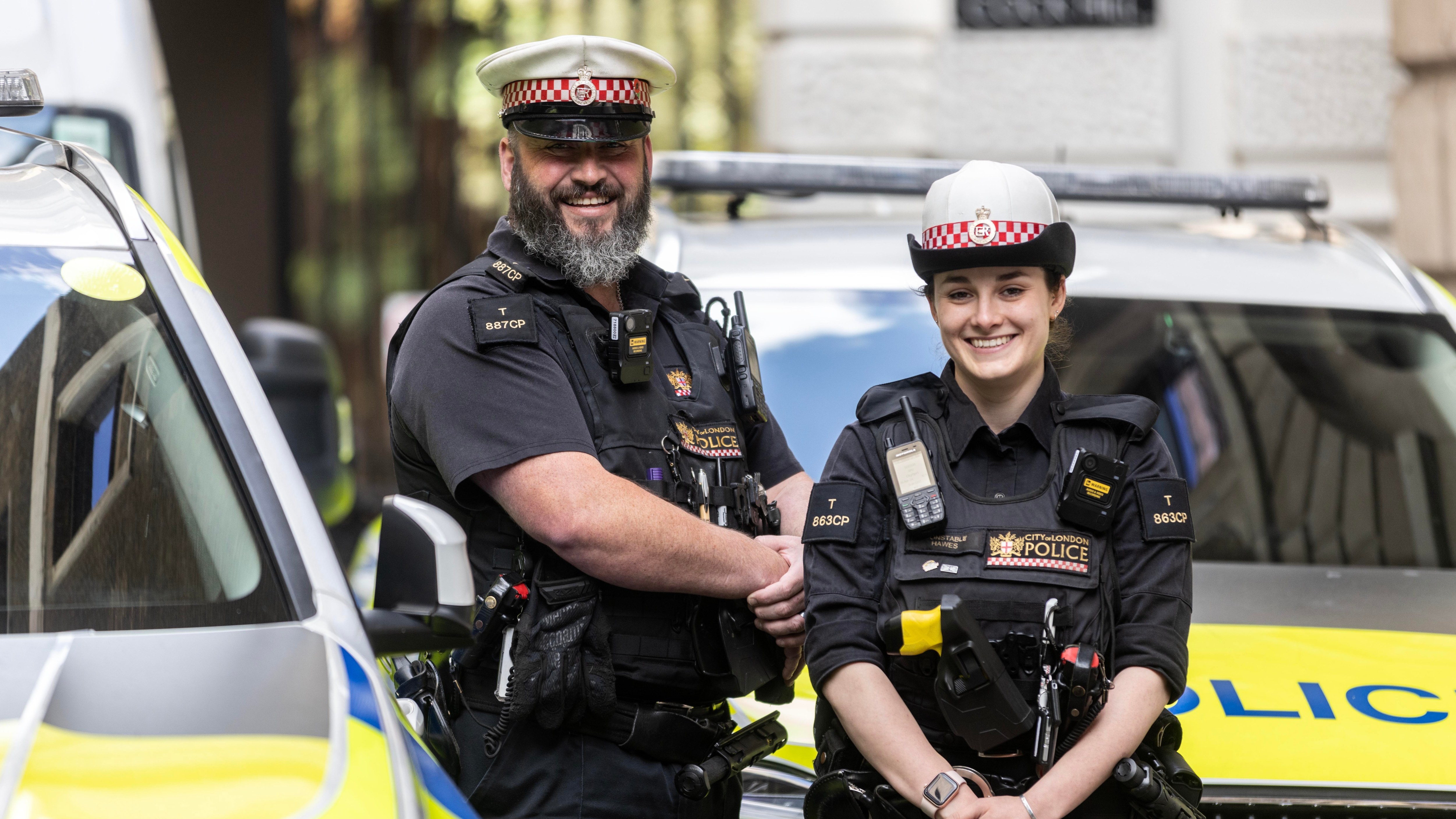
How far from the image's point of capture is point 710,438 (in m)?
2.67

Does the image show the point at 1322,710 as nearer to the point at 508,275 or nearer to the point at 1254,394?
the point at 508,275

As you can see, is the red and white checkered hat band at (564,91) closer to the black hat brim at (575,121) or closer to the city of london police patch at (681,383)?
the black hat brim at (575,121)

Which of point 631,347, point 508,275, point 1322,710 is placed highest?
point 508,275

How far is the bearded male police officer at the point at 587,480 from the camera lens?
243cm

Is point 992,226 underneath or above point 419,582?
→ above

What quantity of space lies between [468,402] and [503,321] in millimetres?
145

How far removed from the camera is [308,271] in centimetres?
1122

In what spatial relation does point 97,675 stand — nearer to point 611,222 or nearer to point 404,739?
point 404,739

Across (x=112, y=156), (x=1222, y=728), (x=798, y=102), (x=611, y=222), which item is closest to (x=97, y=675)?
(x=611, y=222)

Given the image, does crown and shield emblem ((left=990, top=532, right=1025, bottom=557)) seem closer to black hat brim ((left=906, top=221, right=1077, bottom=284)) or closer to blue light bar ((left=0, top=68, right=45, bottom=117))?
black hat brim ((left=906, top=221, right=1077, bottom=284))

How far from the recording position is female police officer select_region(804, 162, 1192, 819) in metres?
2.21

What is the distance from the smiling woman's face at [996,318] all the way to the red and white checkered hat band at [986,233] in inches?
1.6

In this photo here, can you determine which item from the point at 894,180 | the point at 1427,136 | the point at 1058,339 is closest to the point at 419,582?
the point at 1058,339

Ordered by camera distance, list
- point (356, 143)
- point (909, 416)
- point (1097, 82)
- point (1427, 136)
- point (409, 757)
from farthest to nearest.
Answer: point (356, 143) < point (1097, 82) < point (1427, 136) < point (909, 416) < point (409, 757)
